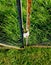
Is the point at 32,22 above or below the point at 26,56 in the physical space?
above

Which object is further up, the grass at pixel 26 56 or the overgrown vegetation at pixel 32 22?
the overgrown vegetation at pixel 32 22

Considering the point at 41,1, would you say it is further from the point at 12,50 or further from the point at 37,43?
the point at 12,50

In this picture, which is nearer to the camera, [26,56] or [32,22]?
[26,56]

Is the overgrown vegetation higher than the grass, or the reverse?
the overgrown vegetation
